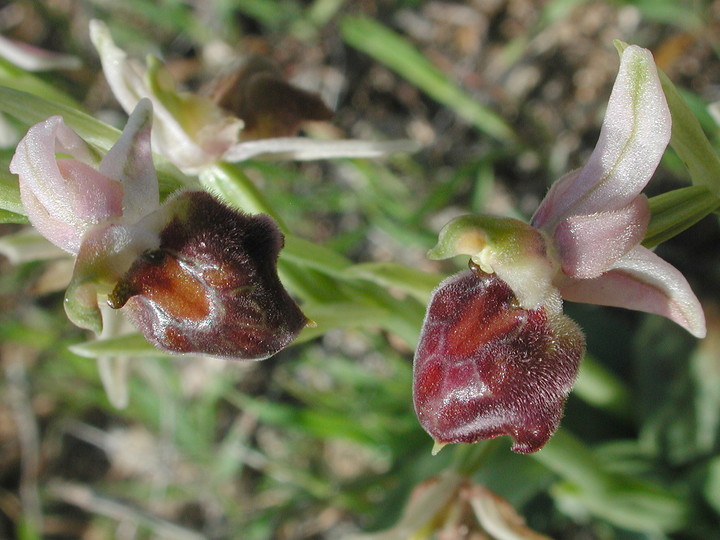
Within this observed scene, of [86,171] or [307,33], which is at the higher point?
[86,171]

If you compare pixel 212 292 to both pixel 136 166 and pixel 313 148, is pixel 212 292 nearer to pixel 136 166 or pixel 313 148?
pixel 136 166

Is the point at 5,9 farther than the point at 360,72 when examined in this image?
Yes

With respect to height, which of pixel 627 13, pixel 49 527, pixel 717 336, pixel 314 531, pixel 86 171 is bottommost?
pixel 49 527

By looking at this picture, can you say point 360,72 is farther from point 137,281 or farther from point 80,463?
point 137,281

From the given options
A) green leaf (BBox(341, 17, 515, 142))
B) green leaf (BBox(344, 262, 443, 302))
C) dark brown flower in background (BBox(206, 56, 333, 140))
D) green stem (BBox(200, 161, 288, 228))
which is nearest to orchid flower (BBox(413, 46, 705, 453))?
green leaf (BBox(344, 262, 443, 302))

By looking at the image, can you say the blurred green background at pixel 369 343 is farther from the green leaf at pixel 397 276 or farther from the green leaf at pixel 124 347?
the green leaf at pixel 124 347

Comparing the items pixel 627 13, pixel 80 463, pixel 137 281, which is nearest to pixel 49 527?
pixel 80 463

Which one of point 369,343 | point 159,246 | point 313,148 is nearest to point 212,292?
point 159,246

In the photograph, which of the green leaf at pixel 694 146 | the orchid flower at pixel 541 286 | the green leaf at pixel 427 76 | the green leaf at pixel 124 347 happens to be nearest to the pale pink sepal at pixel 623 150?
the orchid flower at pixel 541 286
